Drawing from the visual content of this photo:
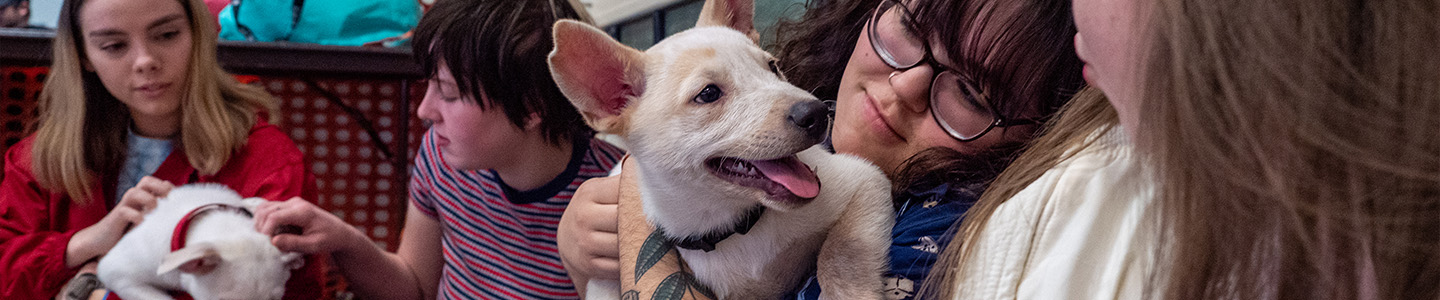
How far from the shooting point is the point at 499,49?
1.39 m

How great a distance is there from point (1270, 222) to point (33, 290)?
183 cm

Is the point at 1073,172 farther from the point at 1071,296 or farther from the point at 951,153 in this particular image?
the point at 951,153

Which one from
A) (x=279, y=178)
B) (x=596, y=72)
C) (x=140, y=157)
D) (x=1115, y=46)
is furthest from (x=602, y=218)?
(x=140, y=157)

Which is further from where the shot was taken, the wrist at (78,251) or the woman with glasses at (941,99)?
the wrist at (78,251)

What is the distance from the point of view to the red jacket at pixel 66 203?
153 centimetres

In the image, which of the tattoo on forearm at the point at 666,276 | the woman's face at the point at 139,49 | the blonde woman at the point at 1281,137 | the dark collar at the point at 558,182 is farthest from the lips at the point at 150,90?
the blonde woman at the point at 1281,137

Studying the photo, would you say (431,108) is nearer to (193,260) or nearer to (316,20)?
(193,260)

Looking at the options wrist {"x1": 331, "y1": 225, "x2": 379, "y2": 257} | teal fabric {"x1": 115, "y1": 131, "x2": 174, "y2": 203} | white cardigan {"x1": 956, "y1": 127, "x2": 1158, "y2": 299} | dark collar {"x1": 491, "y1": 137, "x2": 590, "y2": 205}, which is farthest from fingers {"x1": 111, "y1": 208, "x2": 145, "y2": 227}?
white cardigan {"x1": 956, "y1": 127, "x2": 1158, "y2": 299}

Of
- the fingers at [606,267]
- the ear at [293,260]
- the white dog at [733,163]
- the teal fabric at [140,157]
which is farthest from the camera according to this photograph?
the teal fabric at [140,157]

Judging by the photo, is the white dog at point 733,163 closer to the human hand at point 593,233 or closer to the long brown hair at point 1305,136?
the human hand at point 593,233

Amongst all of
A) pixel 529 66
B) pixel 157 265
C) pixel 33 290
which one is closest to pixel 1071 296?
pixel 529 66

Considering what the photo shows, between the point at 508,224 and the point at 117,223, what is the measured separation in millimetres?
662

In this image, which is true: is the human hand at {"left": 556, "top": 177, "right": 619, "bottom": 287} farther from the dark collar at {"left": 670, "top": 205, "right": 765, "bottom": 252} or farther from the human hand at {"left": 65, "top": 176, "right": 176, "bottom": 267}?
the human hand at {"left": 65, "top": 176, "right": 176, "bottom": 267}

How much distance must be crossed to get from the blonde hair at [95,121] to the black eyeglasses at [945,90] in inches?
52.4
